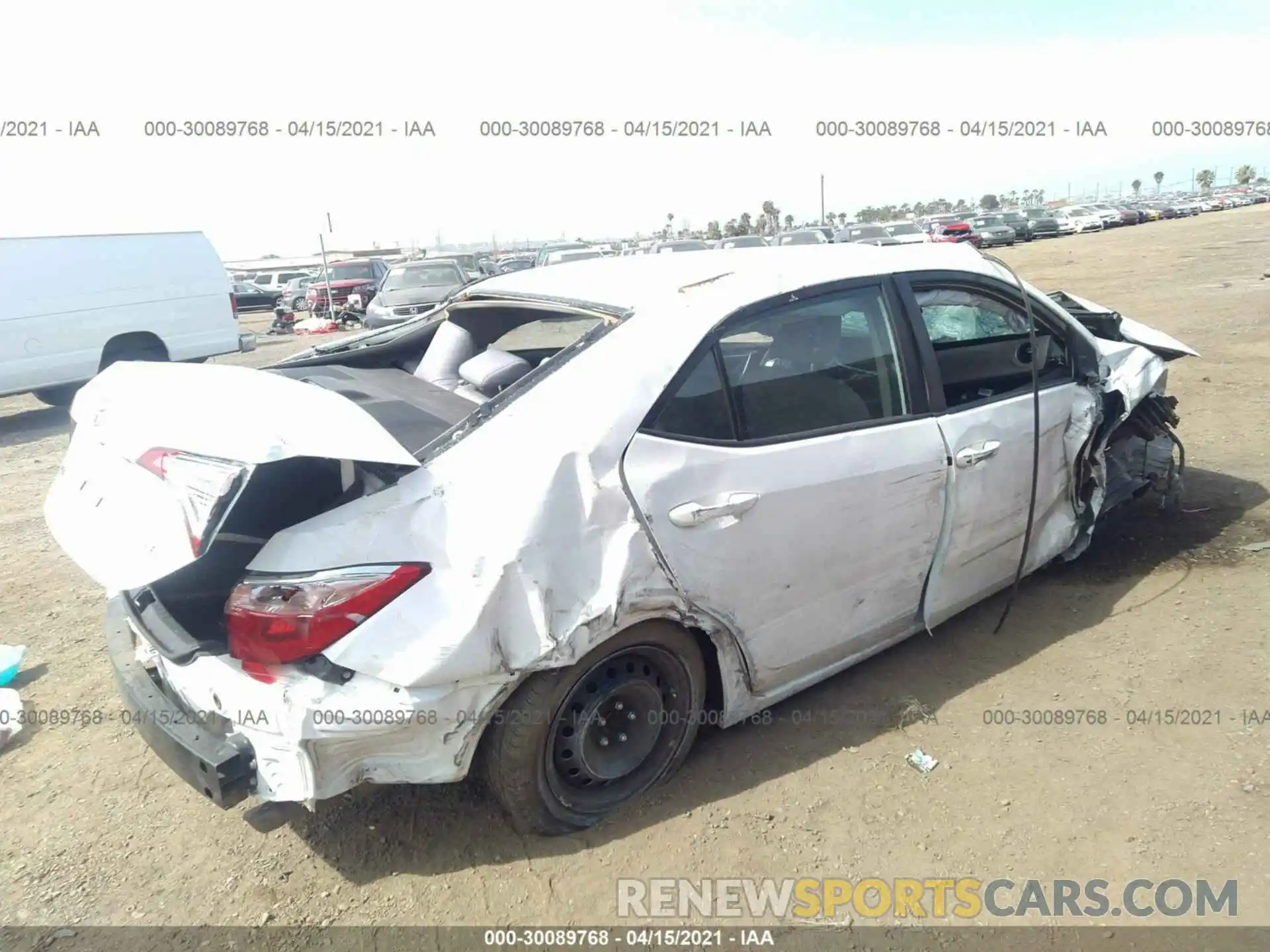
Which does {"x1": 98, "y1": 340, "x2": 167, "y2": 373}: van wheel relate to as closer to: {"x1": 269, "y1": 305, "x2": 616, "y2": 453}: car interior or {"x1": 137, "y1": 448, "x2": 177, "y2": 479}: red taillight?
{"x1": 269, "y1": 305, "x2": 616, "y2": 453}: car interior

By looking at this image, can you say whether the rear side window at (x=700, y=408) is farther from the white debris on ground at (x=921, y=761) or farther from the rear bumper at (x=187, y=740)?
the rear bumper at (x=187, y=740)

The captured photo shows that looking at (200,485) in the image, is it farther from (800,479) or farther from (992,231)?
(992,231)

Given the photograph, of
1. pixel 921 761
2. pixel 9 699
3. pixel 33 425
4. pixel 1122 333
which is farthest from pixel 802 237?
pixel 9 699

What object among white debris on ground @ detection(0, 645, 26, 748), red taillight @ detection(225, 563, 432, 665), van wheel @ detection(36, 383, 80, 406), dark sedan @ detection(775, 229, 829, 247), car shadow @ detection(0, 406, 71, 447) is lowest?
white debris on ground @ detection(0, 645, 26, 748)

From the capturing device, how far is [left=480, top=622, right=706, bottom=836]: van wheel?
2.43 metres


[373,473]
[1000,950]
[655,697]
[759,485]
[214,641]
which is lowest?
[1000,950]

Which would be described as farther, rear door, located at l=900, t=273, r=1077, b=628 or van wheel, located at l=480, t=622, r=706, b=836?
rear door, located at l=900, t=273, r=1077, b=628

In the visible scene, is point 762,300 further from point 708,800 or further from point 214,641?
point 214,641

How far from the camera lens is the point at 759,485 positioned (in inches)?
106

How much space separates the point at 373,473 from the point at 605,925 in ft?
4.53

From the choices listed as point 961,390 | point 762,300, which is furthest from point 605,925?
point 961,390

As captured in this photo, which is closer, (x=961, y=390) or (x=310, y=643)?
(x=310, y=643)

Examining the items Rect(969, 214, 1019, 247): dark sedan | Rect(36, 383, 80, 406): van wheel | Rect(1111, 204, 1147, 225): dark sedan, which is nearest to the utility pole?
Rect(36, 383, 80, 406): van wheel

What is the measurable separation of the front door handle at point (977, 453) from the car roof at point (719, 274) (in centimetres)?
71
